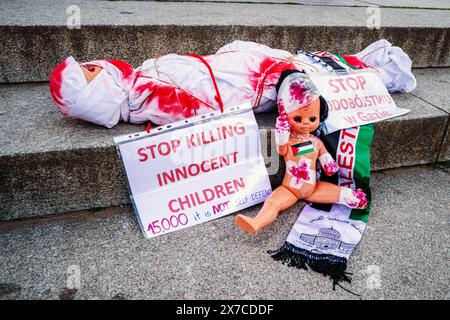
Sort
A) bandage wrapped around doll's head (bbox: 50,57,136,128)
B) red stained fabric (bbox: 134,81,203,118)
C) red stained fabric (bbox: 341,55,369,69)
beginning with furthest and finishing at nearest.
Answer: red stained fabric (bbox: 341,55,369,69) → red stained fabric (bbox: 134,81,203,118) → bandage wrapped around doll's head (bbox: 50,57,136,128)

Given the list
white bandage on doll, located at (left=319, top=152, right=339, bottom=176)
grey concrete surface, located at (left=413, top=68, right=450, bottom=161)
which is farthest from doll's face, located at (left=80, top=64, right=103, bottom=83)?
grey concrete surface, located at (left=413, top=68, right=450, bottom=161)

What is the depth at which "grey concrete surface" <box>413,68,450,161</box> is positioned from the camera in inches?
74.1

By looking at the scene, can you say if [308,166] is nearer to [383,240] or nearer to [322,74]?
[383,240]

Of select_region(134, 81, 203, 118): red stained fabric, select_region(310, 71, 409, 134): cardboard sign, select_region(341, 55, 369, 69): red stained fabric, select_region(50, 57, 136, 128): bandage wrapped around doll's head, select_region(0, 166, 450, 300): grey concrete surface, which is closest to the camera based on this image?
select_region(0, 166, 450, 300): grey concrete surface

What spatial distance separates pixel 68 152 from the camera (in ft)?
4.40

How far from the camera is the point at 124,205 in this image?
151 cm

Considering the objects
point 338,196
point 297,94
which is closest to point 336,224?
point 338,196

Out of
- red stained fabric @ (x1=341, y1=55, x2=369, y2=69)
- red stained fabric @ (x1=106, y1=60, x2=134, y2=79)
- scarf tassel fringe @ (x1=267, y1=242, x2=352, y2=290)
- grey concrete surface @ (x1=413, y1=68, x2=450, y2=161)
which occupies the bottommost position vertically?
scarf tassel fringe @ (x1=267, y1=242, x2=352, y2=290)

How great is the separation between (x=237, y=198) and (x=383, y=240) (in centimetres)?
59

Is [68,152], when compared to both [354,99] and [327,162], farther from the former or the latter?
[354,99]

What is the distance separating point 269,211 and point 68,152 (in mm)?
788

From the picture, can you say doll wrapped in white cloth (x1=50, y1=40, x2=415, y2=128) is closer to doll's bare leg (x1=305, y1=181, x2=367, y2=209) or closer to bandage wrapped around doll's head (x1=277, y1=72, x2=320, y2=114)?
bandage wrapped around doll's head (x1=277, y1=72, x2=320, y2=114)

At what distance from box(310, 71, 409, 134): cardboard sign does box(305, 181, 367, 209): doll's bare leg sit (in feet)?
0.80

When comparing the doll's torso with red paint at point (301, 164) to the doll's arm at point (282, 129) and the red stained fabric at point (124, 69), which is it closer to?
the doll's arm at point (282, 129)
